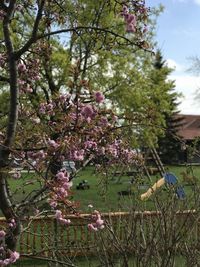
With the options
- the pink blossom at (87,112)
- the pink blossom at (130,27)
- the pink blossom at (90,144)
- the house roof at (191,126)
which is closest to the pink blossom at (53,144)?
the pink blossom at (87,112)

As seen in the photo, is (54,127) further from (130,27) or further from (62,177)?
(130,27)

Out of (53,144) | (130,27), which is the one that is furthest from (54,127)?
(130,27)

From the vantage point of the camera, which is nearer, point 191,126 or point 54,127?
point 54,127

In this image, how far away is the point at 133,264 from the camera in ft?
13.5

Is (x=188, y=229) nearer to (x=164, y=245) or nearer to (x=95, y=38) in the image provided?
(x=164, y=245)

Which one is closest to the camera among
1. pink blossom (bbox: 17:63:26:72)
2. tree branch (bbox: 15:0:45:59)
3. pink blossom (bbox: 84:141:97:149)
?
tree branch (bbox: 15:0:45:59)

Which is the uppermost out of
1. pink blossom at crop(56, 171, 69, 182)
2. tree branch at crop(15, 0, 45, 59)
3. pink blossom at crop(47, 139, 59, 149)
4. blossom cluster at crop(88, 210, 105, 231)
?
tree branch at crop(15, 0, 45, 59)

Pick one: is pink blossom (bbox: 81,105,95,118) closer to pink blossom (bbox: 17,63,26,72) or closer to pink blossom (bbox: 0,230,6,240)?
pink blossom (bbox: 0,230,6,240)

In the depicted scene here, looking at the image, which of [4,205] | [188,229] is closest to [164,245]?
[188,229]

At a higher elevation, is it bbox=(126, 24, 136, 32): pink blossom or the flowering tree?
bbox=(126, 24, 136, 32): pink blossom

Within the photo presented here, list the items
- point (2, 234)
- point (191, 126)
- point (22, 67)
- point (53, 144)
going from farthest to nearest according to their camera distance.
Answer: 1. point (191, 126)
2. point (22, 67)
3. point (53, 144)
4. point (2, 234)

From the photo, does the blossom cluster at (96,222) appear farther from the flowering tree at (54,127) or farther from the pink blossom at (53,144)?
the pink blossom at (53,144)

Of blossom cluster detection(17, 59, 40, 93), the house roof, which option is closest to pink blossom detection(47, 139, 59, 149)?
blossom cluster detection(17, 59, 40, 93)

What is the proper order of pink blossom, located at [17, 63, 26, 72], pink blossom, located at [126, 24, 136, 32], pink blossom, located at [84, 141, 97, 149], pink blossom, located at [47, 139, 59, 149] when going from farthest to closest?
pink blossom, located at [17, 63, 26, 72] < pink blossom, located at [126, 24, 136, 32] < pink blossom, located at [84, 141, 97, 149] < pink blossom, located at [47, 139, 59, 149]
